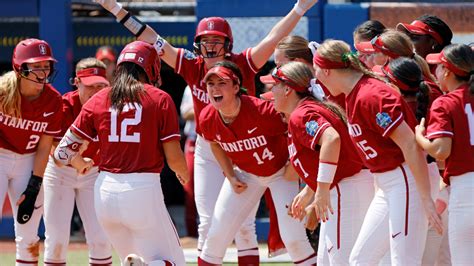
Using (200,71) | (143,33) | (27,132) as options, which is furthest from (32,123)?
(200,71)

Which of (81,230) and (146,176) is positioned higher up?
(146,176)

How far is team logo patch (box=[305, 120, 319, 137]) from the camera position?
5.88 metres

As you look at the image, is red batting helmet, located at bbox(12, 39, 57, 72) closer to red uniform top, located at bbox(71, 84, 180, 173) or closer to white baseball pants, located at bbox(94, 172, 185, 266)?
red uniform top, located at bbox(71, 84, 180, 173)

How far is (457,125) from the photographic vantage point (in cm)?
540

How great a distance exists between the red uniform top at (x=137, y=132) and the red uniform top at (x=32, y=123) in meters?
1.36

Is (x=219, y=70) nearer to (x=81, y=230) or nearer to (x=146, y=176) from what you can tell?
(x=146, y=176)

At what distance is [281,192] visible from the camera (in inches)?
272

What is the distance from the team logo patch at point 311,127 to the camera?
19.3ft

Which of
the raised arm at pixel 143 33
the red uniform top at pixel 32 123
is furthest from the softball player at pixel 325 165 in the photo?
the red uniform top at pixel 32 123

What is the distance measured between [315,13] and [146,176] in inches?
191

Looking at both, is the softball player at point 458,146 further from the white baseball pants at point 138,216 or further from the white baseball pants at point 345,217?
the white baseball pants at point 138,216

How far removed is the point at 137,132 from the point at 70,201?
179 cm

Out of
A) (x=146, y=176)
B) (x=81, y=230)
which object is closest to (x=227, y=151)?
(x=146, y=176)

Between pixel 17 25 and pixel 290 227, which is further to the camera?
pixel 17 25
